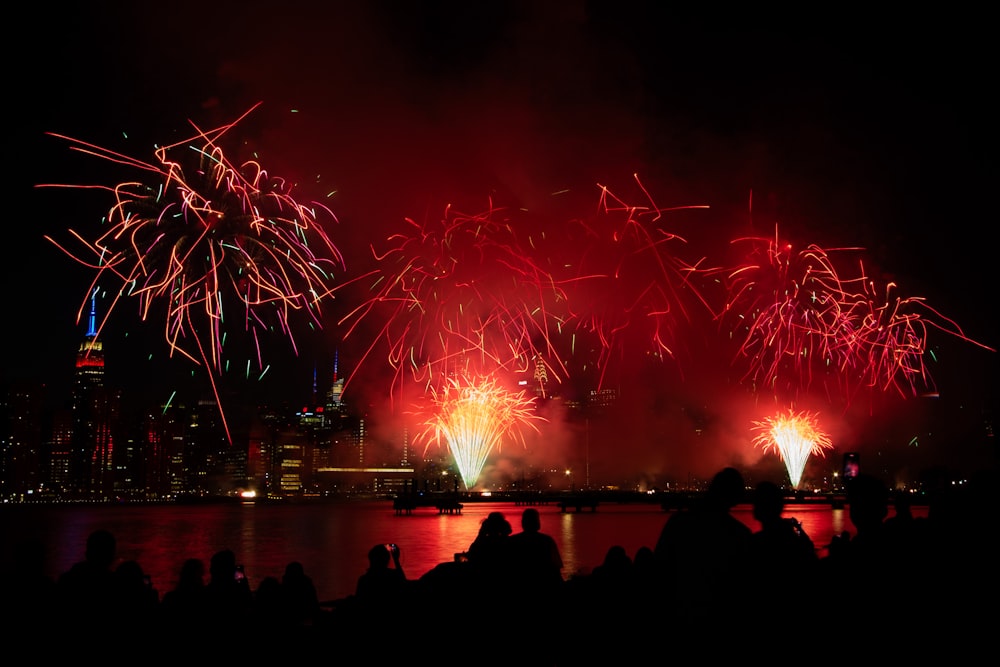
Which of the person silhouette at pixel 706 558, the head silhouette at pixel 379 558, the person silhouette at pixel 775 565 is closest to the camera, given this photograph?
the person silhouette at pixel 775 565

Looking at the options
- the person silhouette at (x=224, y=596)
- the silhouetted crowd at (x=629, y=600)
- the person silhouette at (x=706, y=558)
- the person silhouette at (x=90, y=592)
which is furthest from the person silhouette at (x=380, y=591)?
the person silhouette at (x=706, y=558)

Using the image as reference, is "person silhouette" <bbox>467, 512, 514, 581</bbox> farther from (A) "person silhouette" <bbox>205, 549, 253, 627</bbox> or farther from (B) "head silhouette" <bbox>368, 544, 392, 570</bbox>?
(A) "person silhouette" <bbox>205, 549, 253, 627</bbox>

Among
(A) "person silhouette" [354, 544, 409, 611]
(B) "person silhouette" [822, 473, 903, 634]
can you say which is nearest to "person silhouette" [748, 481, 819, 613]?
(B) "person silhouette" [822, 473, 903, 634]

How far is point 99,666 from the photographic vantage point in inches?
213

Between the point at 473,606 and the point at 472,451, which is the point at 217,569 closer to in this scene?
the point at 473,606

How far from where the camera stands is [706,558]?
4.79 m

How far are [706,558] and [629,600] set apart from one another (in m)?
2.33

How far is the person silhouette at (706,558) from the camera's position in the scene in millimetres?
4730

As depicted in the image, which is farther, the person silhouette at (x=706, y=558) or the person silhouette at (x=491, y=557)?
the person silhouette at (x=491, y=557)

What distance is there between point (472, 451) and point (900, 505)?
47.2 meters

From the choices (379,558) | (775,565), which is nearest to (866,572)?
(775,565)

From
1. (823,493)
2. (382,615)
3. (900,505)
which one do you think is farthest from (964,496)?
(823,493)

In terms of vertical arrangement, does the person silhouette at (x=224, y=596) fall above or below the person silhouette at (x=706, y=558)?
below

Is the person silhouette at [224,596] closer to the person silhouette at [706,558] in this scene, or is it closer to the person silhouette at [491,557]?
the person silhouette at [491,557]
